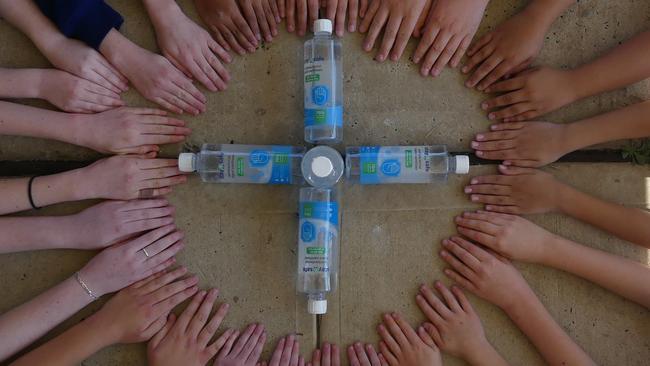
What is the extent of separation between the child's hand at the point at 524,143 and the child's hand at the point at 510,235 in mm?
189

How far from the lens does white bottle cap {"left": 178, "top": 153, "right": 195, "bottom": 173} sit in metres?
1.36

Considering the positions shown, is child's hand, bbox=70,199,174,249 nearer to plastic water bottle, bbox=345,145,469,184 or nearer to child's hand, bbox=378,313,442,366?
plastic water bottle, bbox=345,145,469,184

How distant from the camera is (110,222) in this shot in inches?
53.2

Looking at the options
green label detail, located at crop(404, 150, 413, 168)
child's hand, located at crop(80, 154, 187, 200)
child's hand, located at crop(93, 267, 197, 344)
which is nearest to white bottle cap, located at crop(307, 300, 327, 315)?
child's hand, located at crop(93, 267, 197, 344)

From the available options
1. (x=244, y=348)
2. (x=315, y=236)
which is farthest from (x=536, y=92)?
(x=244, y=348)

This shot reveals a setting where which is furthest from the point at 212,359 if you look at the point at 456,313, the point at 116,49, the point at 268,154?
the point at 116,49

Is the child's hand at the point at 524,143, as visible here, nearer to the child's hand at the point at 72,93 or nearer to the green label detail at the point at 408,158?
the green label detail at the point at 408,158

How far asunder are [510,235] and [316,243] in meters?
0.61

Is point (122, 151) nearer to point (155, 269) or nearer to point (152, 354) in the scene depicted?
point (155, 269)

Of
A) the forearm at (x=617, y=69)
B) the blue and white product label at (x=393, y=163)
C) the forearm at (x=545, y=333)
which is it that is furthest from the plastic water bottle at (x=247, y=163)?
the forearm at (x=617, y=69)

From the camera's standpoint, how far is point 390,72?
1.46 m

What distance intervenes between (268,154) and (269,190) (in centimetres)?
14

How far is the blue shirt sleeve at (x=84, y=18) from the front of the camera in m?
1.31

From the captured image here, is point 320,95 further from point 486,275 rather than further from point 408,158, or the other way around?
point 486,275
